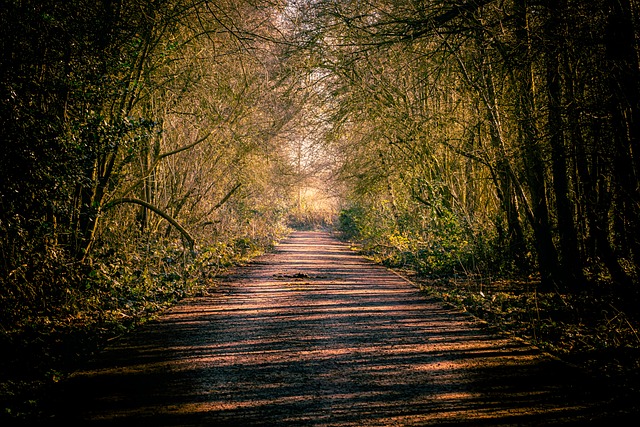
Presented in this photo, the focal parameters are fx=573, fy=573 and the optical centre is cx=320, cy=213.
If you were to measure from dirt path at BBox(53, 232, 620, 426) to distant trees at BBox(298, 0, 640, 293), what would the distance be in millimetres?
2194

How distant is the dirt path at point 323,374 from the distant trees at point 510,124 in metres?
2.19

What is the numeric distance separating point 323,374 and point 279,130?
478 inches

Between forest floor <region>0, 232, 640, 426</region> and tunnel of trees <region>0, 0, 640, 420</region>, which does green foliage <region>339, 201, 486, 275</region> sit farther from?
forest floor <region>0, 232, 640, 426</region>

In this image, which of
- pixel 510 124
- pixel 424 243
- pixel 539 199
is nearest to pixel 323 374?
pixel 539 199

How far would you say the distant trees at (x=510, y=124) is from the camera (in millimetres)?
6328

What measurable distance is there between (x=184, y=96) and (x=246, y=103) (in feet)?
10.1

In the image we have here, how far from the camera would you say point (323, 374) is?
525 cm

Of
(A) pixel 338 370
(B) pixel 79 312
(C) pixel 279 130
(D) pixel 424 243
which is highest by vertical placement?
A: (C) pixel 279 130

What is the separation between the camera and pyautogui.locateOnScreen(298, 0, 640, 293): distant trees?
6328 millimetres

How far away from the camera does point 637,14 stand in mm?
5793

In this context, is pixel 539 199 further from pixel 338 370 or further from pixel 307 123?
pixel 307 123

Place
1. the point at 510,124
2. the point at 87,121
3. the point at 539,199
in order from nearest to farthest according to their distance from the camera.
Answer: the point at 87,121 < the point at 539,199 < the point at 510,124

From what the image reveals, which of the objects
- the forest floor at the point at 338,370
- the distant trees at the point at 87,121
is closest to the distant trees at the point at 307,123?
the distant trees at the point at 87,121

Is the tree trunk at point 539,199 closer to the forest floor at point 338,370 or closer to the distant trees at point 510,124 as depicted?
the distant trees at point 510,124
